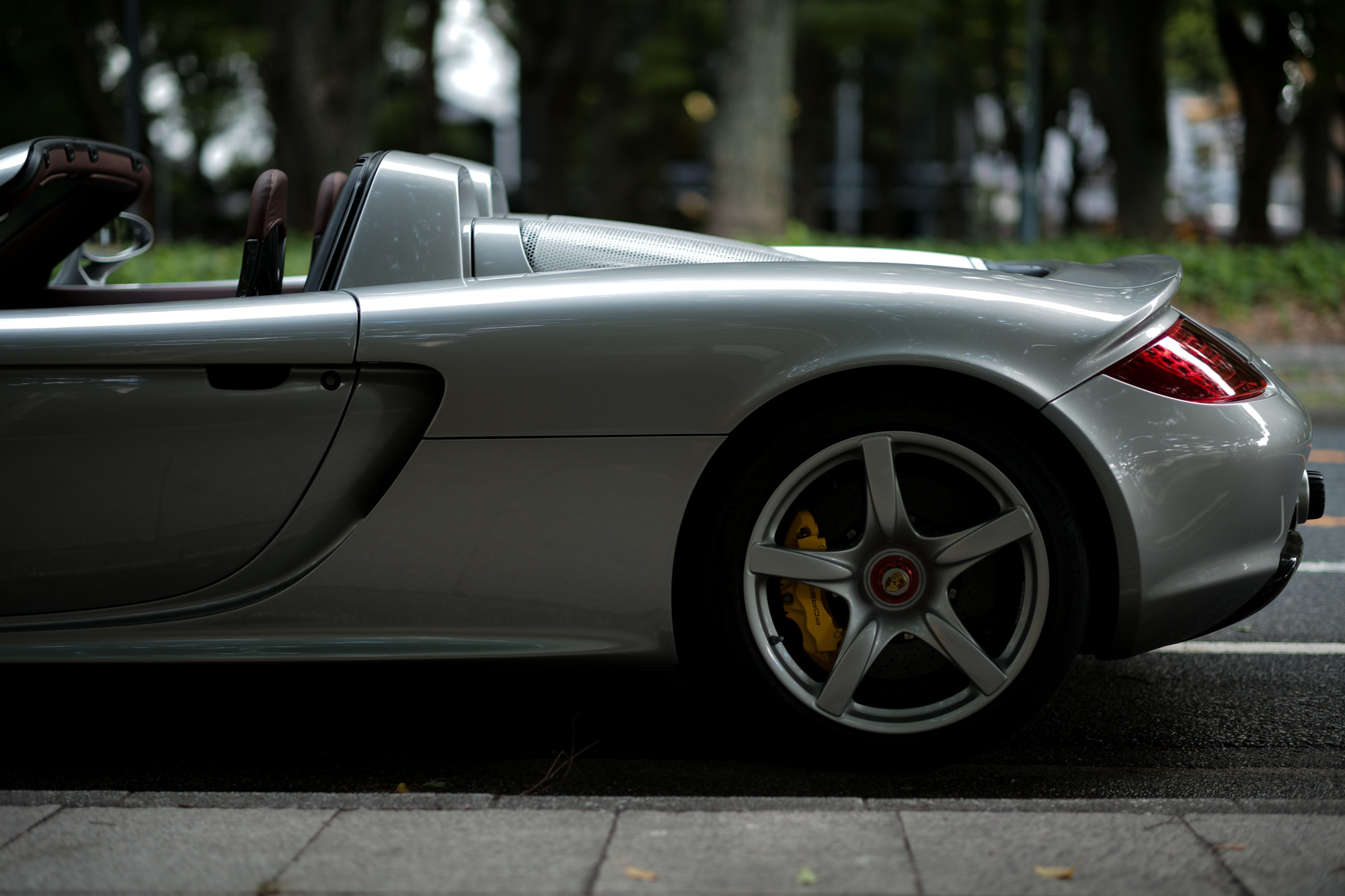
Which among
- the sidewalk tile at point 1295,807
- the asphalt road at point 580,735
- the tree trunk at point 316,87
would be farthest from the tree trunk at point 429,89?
the sidewalk tile at point 1295,807

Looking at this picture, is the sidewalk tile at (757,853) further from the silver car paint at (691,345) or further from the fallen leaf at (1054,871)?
the silver car paint at (691,345)

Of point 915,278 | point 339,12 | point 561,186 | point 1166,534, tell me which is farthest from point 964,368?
point 561,186

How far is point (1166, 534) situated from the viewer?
2.47m

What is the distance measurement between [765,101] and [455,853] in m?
Answer: 12.0

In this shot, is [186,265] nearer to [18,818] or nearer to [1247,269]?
[1247,269]

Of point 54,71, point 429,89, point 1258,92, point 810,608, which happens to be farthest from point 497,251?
point 54,71

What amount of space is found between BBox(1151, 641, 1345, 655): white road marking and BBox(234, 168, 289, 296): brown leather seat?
8.26 ft

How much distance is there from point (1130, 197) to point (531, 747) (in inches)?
607

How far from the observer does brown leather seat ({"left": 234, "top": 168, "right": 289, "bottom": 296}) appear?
2910 millimetres

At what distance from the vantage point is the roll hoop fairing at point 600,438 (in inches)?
97.1

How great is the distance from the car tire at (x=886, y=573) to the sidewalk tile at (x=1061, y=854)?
31cm

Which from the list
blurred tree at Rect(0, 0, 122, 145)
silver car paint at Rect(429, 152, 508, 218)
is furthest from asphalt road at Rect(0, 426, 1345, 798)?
blurred tree at Rect(0, 0, 122, 145)

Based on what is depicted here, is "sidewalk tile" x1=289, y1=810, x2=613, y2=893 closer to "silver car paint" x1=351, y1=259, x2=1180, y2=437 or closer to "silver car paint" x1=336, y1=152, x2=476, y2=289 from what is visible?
"silver car paint" x1=351, y1=259, x2=1180, y2=437

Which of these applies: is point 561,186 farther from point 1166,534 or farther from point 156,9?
point 1166,534
